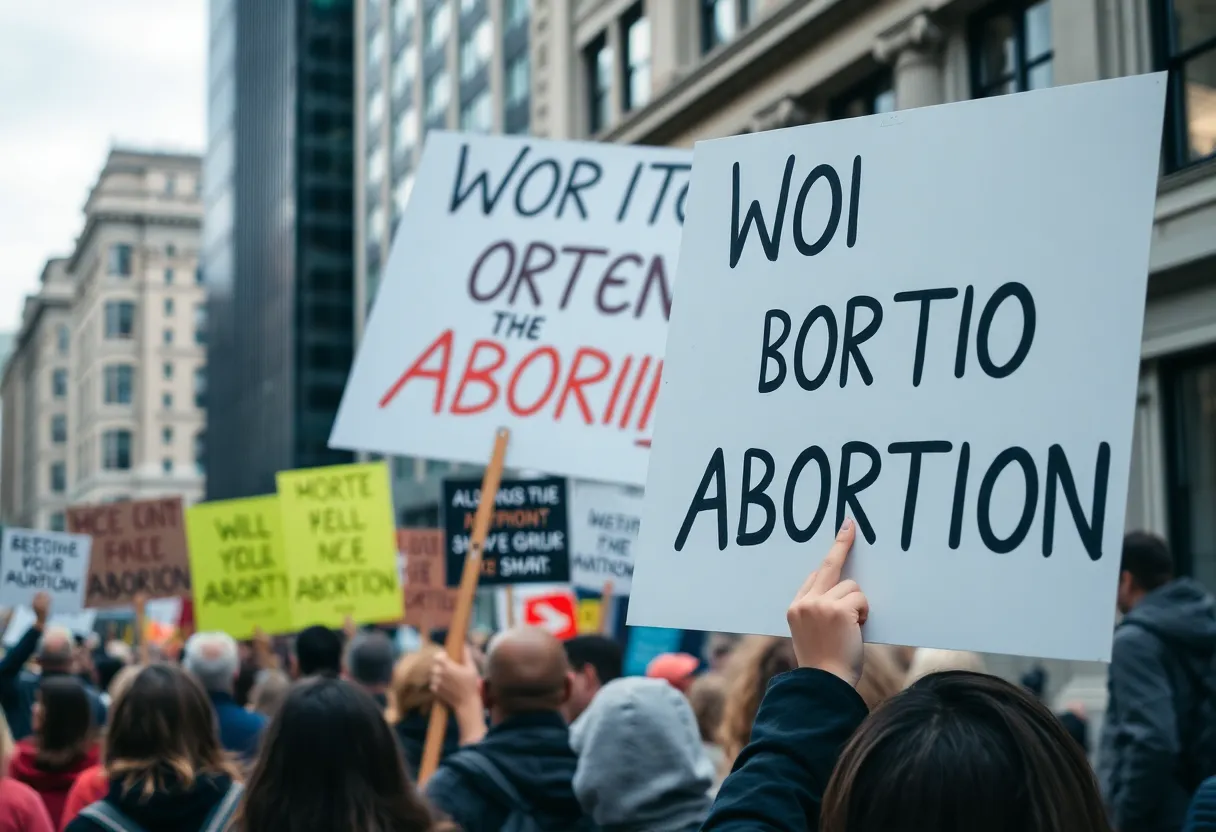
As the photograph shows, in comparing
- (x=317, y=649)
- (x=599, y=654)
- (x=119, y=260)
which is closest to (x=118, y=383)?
(x=119, y=260)

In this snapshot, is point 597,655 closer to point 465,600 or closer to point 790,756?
point 465,600

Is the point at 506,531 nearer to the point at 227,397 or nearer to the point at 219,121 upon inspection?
the point at 227,397

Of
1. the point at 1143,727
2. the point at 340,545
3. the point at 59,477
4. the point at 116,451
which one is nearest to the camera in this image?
the point at 1143,727

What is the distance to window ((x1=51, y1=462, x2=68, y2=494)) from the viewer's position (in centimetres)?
13425

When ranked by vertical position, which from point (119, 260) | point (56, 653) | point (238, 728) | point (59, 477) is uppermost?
point (119, 260)

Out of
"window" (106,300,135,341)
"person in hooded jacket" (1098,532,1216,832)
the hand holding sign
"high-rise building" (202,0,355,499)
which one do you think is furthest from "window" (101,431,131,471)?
the hand holding sign

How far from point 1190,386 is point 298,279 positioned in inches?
2002

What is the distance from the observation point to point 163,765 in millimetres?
4137

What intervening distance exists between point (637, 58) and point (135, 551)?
523 inches

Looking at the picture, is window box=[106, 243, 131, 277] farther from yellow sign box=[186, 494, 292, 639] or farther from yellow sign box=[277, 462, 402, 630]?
yellow sign box=[277, 462, 402, 630]

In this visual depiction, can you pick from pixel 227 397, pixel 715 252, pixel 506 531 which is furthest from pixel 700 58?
pixel 227 397

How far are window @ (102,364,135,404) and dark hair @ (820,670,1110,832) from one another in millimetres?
123043

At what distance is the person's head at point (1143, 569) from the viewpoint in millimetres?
5938

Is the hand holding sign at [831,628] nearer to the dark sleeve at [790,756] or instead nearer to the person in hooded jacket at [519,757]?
the dark sleeve at [790,756]
